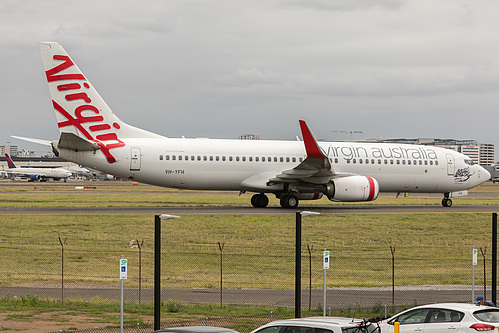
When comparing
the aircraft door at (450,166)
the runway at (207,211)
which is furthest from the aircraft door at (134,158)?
the aircraft door at (450,166)

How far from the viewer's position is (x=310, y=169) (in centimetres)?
3953

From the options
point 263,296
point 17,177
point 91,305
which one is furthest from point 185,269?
point 17,177

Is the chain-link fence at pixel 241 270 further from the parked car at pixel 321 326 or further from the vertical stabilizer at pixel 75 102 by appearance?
the parked car at pixel 321 326

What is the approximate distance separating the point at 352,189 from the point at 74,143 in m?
15.5

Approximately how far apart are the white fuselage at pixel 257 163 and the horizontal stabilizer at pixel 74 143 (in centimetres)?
35

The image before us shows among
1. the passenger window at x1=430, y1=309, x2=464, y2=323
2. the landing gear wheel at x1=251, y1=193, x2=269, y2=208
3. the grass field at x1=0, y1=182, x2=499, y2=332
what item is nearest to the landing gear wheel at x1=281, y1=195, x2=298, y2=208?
the grass field at x1=0, y1=182, x2=499, y2=332

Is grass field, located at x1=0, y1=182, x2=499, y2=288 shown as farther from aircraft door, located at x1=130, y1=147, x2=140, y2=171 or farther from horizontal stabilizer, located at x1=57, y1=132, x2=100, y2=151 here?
horizontal stabilizer, located at x1=57, y1=132, x2=100, y2=151

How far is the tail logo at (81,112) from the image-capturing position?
37812mm

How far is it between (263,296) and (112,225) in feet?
44.1

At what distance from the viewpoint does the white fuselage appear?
3866 cm

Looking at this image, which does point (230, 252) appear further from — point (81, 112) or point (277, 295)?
point (81, 112)

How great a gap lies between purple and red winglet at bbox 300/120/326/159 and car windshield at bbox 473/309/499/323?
77.3ft

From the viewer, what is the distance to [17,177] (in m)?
165

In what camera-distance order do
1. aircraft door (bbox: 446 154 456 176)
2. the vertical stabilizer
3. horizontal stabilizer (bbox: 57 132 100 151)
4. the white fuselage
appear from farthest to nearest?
aircraft door (bbox: 446 154 456 176) < the white fuselage < the vertical stabilizer < horizontal stabilizer (bbox: 57 132 100 151)
